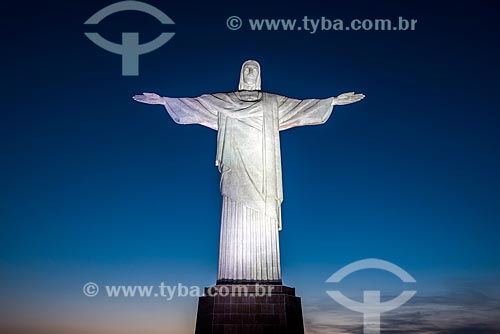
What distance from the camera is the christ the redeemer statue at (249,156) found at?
15.3 m

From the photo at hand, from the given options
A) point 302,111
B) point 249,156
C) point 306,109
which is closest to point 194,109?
point 249,156

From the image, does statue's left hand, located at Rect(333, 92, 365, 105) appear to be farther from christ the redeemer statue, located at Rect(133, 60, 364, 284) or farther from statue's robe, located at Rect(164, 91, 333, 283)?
statue's robe, located at Rect(164, 91, 333, 283)

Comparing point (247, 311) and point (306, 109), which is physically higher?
point (306, 109)

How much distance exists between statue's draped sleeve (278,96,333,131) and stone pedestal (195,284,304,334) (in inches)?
197

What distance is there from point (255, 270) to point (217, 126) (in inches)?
173

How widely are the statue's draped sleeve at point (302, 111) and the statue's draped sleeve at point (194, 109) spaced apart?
1.84 meters

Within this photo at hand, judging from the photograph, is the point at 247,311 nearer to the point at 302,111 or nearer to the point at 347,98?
the point at 302,111

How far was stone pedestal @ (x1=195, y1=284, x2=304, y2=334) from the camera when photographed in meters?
14.2

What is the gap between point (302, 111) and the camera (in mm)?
17078

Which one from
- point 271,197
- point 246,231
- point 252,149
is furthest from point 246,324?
point 252,149

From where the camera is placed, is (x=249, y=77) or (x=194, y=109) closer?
(x=194, y=109)

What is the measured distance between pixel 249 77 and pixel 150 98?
295 cm

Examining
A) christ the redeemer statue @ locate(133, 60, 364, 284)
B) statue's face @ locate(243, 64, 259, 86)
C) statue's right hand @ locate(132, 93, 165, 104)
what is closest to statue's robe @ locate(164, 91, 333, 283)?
christ the redeemer statue @ locate(133, 60, 364, 284)

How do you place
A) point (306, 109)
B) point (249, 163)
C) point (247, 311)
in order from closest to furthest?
1. point (247, 311)
2. point (249, 163)
3. point (306, 109)
